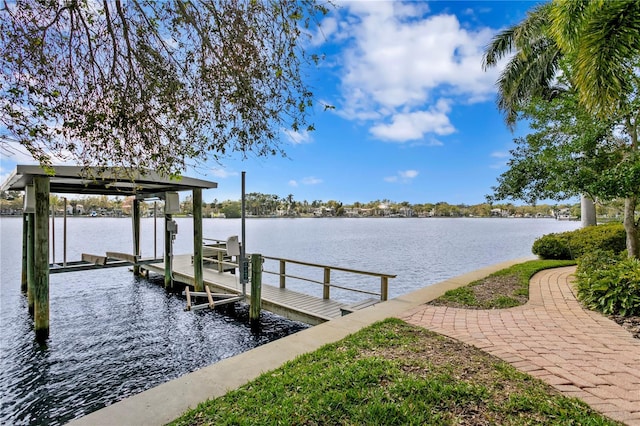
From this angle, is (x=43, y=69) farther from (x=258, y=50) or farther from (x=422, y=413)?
(x=422, y=413)

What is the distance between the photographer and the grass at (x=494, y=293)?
5.88 m

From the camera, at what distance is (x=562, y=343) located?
12.8 ft

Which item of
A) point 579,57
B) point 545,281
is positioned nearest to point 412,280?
point 545,281

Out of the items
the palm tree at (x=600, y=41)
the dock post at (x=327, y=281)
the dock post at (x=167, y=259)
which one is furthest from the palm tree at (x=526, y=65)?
the dock post at (x=167, y=259)

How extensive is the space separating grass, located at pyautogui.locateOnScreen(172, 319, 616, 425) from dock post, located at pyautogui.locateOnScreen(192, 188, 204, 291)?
6421 mm

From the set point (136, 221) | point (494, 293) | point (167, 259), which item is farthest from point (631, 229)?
point (136, 221)

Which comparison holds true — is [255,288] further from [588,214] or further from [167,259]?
[588,214]

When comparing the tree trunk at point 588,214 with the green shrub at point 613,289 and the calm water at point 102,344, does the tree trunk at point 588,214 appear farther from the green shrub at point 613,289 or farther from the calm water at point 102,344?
the green shrub at point 613,289

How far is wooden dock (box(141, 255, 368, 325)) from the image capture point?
269 inches

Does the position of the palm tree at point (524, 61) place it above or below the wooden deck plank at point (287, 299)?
above

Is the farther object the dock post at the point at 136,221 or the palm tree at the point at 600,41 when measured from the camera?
the dock post at the point at 136,221

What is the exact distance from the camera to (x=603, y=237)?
34.8 ft

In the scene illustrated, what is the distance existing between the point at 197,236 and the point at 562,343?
8.27 m

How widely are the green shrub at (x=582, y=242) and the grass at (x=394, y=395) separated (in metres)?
9.94
